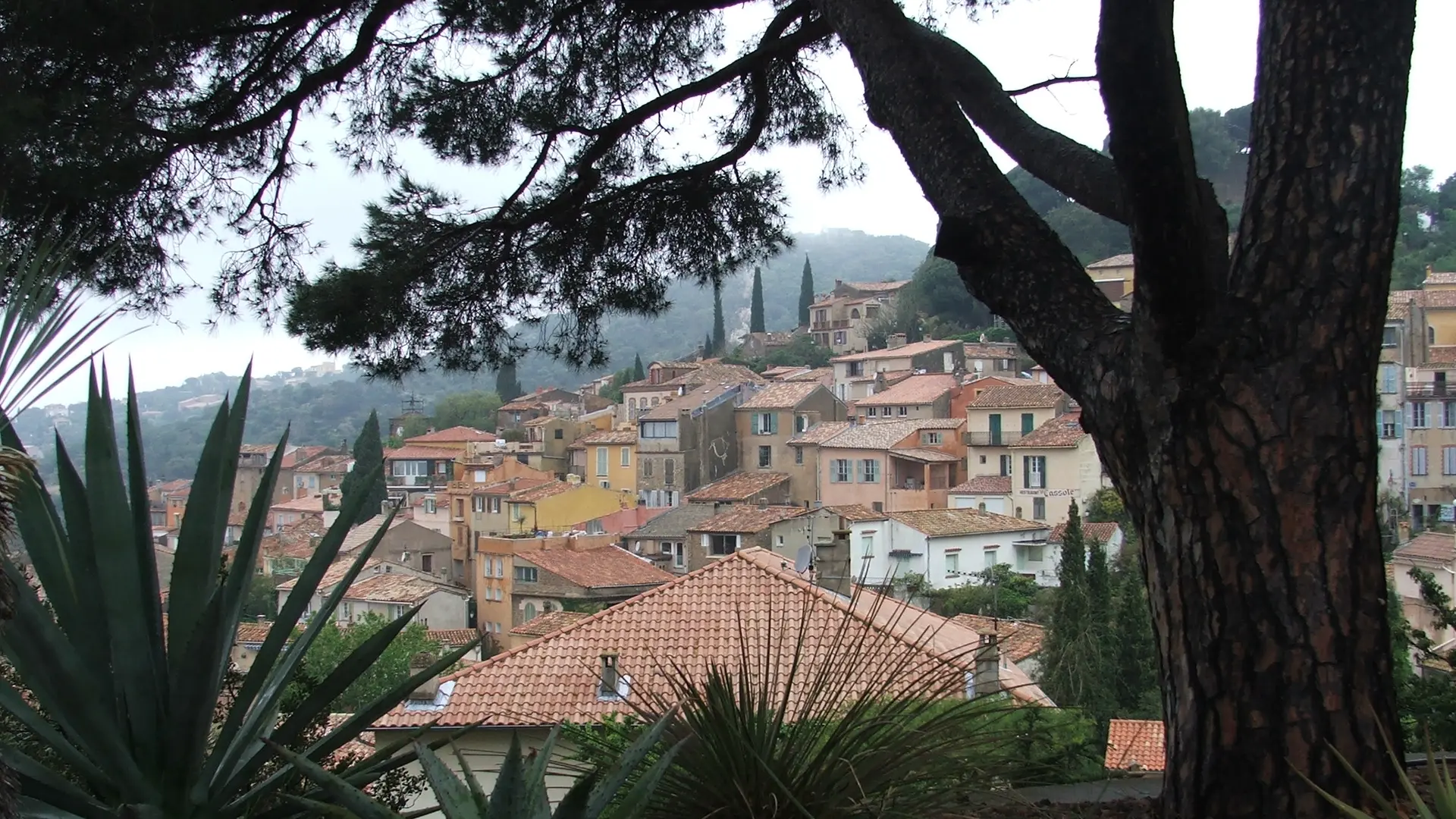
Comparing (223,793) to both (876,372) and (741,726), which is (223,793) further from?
(876,372)

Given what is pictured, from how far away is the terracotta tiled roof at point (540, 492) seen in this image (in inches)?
1468

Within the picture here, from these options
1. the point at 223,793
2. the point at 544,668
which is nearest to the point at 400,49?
the point at 223,793

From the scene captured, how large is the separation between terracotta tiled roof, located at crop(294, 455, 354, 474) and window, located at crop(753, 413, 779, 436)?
60.7ft

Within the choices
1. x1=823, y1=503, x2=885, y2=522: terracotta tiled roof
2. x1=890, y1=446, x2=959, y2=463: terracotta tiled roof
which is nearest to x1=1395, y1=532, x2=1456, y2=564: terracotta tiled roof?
x1=823, y1=503, x2=885, y2=522: terracotta tiled roof

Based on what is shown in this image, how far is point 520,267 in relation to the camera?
4.87 meters

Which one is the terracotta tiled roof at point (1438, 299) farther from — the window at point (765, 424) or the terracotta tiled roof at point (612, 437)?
the terracotta tiled roof at point (612, 437)

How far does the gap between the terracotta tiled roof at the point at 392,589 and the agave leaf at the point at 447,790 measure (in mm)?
24576

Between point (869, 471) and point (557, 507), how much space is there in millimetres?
10137

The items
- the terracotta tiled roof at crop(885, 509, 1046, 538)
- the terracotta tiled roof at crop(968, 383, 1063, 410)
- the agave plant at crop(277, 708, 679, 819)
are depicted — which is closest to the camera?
the agave plant at crop(277, 708, 679, 819)

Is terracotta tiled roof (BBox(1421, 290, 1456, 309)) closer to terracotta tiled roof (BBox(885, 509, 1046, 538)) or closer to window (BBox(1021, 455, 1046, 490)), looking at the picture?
window (BBox(1021, 455, 1046, 490))

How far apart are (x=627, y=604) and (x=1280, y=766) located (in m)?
9.37

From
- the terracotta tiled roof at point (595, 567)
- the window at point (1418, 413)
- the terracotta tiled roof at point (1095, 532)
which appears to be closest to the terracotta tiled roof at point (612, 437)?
the terracotta tiled roof at point (595, 567)

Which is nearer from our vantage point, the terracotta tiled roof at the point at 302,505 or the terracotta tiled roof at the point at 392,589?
the terracotta tiled roof at the point at 392,589

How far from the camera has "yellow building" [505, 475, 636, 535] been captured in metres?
37.0
